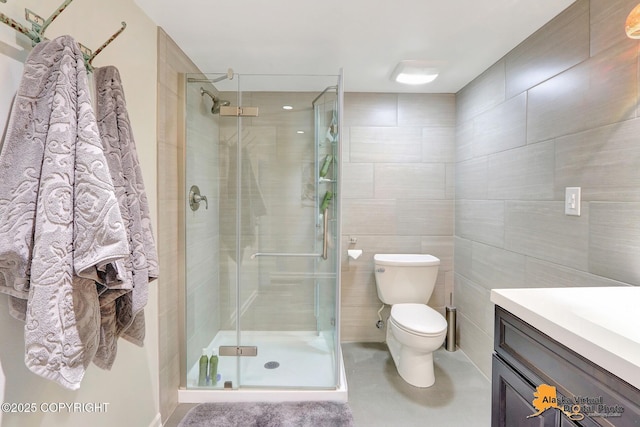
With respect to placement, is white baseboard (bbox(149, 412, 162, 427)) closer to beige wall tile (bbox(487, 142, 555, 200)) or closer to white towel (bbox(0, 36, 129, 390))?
white towel (bbox(0, 36, 129, 390))

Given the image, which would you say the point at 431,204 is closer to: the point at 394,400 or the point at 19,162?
the point at 394,400

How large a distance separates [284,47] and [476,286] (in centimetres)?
212

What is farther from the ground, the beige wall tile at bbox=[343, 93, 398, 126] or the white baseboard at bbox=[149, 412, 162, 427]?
the beige wall tile at bbox=[343, 93, 398, 126]

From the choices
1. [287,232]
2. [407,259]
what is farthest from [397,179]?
[287,232]

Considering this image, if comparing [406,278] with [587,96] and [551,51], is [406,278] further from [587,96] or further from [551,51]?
[551,51]

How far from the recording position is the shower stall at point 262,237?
1.95 m

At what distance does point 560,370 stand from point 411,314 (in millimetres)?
1354

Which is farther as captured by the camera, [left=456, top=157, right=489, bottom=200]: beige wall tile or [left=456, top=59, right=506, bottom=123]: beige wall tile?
[left=456, top=157, right=489, bottom=200]: beige wall tile

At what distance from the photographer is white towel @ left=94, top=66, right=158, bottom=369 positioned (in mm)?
1014

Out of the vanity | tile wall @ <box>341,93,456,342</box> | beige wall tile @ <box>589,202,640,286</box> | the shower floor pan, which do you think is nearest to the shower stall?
the shower floor pan

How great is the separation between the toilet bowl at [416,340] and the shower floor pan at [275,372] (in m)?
0.45

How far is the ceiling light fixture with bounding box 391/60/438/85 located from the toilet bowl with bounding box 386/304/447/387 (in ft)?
5.49

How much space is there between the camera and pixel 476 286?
220 cm

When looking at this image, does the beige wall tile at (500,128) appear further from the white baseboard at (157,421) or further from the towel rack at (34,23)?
the white baseboard at (157,421)
